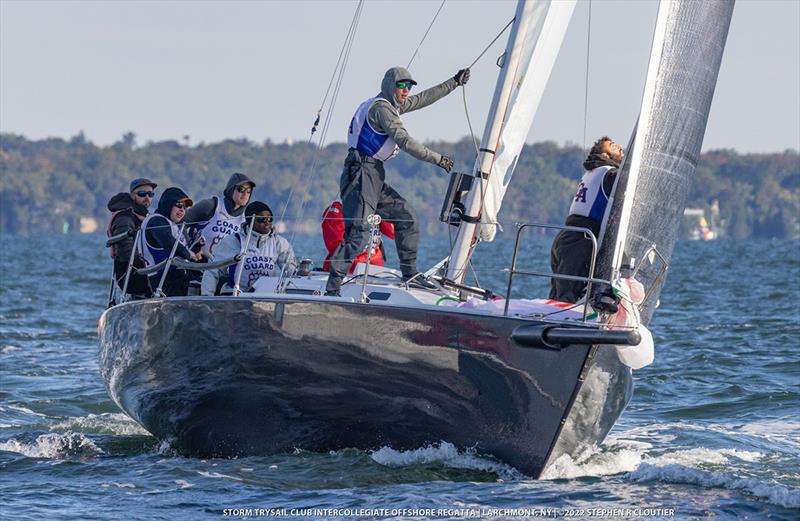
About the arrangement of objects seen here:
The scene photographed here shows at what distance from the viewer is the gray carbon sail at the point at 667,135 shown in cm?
852

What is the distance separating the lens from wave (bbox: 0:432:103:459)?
31.5ft

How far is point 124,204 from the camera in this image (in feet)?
34.7

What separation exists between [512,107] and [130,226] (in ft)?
8.98

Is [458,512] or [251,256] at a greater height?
[251,256]

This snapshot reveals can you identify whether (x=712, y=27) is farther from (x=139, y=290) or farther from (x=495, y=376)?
(x=139, y=290)

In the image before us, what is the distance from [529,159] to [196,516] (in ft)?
163

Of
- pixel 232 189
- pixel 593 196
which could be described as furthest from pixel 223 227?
pixel 593 196

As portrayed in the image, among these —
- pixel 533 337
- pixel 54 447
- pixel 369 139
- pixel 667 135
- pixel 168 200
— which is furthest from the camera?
pixel 168 200

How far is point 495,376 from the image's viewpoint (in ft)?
27.1

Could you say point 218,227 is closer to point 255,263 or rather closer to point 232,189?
point 232,189

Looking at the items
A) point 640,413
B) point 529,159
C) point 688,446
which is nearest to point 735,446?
point 688,446

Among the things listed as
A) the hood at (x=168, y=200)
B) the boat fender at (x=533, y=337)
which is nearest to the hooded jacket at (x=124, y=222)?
the hood at (x=168, y=200)

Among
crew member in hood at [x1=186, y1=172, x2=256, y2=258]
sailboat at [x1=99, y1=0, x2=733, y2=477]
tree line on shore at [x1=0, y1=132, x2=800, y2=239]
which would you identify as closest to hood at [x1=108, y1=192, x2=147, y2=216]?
crew member in hood at [x1=186, y1=172, x2=256, y2=258]

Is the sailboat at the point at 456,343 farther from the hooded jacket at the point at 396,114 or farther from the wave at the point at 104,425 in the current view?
the wave at the point at 104,425
